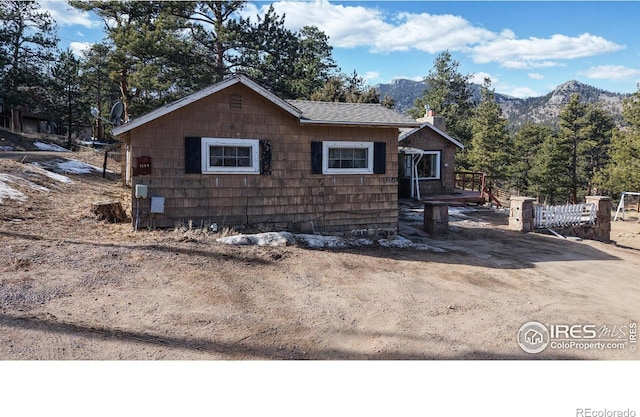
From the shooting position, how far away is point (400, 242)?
32.8 ft

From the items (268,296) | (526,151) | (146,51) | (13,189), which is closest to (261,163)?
(268,296)

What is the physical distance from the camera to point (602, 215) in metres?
13.9

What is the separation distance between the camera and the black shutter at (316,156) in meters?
9.61

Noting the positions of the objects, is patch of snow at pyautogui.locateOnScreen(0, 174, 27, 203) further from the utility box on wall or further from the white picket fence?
the white picket fence

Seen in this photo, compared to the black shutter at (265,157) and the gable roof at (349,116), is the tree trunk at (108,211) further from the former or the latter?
the gable roof at (349,116)

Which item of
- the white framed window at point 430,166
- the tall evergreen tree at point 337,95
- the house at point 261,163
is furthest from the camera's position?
the tall evergreen tree at point 337,95

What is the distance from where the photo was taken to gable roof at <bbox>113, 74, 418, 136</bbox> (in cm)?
815

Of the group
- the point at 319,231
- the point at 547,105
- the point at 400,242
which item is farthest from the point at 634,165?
the point at 547,105

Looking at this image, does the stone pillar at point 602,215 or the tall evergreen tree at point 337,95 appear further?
the tall evergreen tree at point 337,95

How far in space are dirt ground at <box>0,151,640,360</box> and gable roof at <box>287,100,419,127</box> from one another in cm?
288

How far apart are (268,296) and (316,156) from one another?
4.55 metres

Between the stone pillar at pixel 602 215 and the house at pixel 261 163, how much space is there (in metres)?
7.90

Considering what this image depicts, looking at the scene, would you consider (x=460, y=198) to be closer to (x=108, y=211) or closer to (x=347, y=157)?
(x=347, y=157)

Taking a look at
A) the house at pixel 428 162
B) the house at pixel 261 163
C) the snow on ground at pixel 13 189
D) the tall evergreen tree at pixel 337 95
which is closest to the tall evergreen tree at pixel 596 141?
the tall evergreen tree at pixel 337 95
